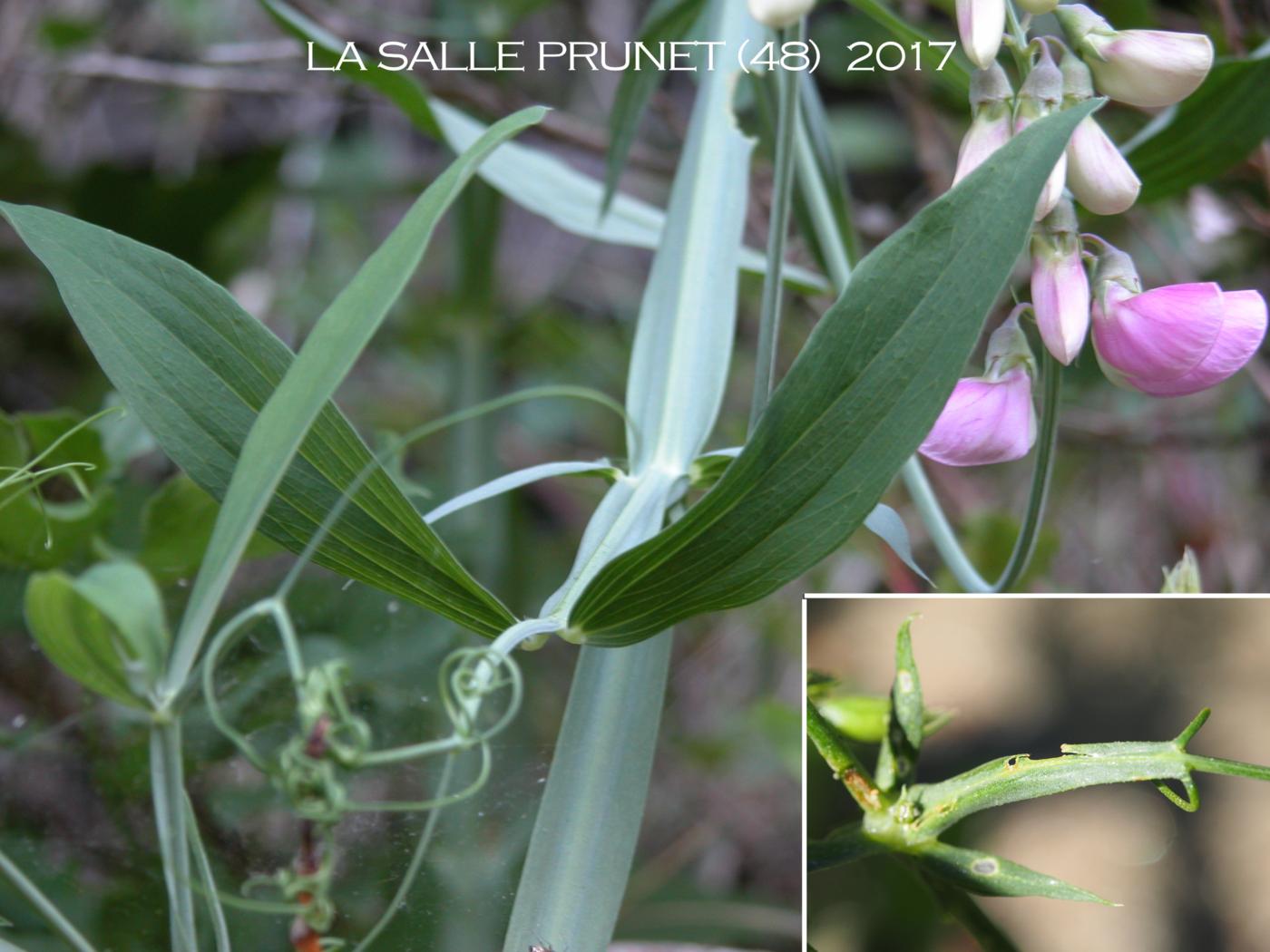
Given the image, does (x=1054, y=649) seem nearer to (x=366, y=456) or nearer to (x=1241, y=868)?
(x=1241, y=868)

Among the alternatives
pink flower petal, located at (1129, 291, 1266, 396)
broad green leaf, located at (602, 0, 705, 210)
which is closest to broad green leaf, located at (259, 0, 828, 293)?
broad green leaf, located at (602, 0, 705, 210)

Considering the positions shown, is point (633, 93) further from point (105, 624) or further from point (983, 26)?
point (105, 624)

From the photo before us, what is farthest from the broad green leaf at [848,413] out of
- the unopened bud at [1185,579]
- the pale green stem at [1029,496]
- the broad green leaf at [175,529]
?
the broad green leaf at [175,529]

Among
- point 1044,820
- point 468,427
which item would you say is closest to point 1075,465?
point 468,427

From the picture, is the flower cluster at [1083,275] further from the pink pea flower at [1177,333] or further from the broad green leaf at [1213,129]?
the broad green leaf at [1213,129]

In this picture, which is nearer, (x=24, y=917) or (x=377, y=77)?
(x=24, y=917)
